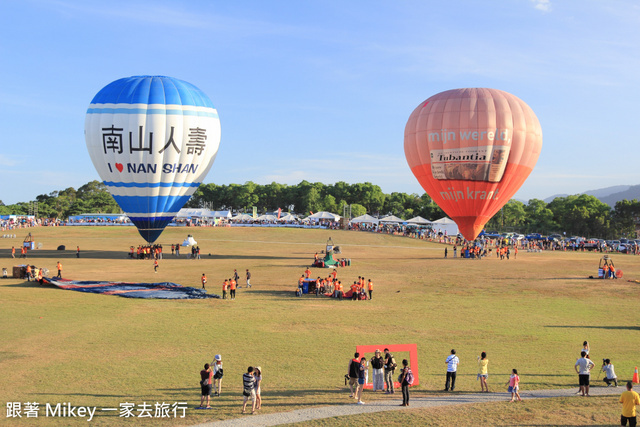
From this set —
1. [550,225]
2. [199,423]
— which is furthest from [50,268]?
[550,225]

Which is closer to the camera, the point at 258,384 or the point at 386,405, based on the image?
the point at 258,384

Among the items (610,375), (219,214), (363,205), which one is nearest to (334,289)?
(610,375)

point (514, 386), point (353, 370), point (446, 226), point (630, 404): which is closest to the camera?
point (630, 404)

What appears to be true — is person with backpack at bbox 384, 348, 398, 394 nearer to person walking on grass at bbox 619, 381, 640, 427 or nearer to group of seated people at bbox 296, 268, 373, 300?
person walking on grass at bbox 619, 381, 640, 427

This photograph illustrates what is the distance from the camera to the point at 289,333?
22.8 m

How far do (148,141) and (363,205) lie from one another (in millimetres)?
136294

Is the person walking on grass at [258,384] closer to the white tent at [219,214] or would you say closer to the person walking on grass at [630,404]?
the person walking on grass at [630,404]

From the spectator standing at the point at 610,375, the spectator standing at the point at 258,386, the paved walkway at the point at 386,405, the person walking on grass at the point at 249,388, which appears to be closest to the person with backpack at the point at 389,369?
the paved walkway at the point at 386,405

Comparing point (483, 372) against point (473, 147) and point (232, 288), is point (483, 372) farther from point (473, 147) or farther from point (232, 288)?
point (473, 147)

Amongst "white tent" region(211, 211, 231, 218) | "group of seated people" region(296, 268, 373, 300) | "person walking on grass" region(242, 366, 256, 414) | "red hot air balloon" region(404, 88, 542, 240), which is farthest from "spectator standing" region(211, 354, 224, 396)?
"white tent" region(211, 211, 231, 218)

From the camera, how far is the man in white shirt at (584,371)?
15078mm

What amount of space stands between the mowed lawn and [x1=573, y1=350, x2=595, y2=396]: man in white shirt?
96 centimetres

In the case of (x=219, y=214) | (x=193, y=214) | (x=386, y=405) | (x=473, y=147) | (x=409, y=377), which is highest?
(x=473, y=147)

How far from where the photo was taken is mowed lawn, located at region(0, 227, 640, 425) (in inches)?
624
